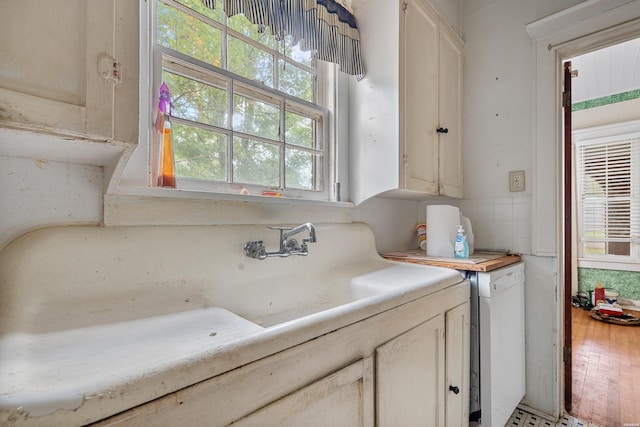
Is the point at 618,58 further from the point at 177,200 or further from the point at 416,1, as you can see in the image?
the point at 177,200

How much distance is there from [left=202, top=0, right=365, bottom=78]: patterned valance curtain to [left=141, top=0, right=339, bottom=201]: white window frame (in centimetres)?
13

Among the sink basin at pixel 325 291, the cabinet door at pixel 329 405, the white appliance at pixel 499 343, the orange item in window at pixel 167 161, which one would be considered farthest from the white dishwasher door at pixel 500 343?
the orange item in window at pixel 167 161

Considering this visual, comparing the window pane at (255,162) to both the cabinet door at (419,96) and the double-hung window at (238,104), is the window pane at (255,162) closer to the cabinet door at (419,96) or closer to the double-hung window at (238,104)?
the double-hung window at (238,104)

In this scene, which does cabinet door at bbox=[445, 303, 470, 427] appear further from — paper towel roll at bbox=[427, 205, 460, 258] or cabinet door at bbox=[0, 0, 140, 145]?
cabinet door at bbox=[0, 0, 140, 145]

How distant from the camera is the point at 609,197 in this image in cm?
354

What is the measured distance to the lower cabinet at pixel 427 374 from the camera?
2.85 feet

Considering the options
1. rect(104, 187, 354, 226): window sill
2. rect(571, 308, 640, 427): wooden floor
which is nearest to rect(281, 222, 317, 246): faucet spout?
rect(104, 187, 354, 226): window sill

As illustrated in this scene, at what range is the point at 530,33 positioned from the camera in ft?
5.69

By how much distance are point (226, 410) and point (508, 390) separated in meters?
1.50

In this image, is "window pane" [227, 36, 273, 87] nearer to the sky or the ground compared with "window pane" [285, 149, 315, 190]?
nearer to the sky

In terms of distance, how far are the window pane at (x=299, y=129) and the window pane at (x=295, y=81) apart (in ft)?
0.36

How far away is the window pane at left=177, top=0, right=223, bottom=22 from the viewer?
3.68ft

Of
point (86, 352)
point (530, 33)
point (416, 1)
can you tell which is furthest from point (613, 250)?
point (86, 352)

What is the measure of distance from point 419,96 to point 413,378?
132 cm
